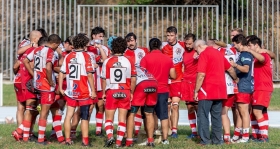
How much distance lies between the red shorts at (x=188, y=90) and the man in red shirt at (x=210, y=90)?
138cm

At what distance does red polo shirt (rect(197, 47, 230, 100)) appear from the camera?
13.3 m

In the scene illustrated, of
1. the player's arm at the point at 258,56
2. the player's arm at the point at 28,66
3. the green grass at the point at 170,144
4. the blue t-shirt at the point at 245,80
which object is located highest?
the player's arm at the point at 258,56

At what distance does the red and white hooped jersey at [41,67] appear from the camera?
13375mm

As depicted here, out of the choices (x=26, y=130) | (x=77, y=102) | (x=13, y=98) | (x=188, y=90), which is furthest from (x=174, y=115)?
(x=13, y=98)

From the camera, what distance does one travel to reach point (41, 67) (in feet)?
44.2

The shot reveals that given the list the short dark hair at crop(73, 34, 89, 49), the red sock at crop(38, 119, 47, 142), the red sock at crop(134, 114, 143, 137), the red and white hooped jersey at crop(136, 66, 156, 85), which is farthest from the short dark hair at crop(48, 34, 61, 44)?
the red sock at crop(134, 114, 143, 137)

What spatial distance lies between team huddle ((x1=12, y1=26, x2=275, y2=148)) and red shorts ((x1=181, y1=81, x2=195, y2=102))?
9 centimetres

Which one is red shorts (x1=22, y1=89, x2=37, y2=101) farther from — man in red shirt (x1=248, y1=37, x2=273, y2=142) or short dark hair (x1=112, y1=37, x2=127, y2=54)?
man in red shirt (x1=248, y1=37, x2=273, y2=142)

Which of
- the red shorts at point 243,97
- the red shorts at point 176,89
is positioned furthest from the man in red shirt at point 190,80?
the red shorts at point 243,97

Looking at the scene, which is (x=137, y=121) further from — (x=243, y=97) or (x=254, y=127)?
(x=254, y=127)

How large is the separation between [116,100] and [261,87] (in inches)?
119

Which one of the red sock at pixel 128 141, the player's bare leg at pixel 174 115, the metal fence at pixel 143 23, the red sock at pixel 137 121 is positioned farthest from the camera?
the metal fence at pixel 143 23

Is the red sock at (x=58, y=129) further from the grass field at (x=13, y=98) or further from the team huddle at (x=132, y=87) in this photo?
the grass field at (x=13, y=98)

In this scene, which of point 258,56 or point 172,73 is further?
point 172,73
